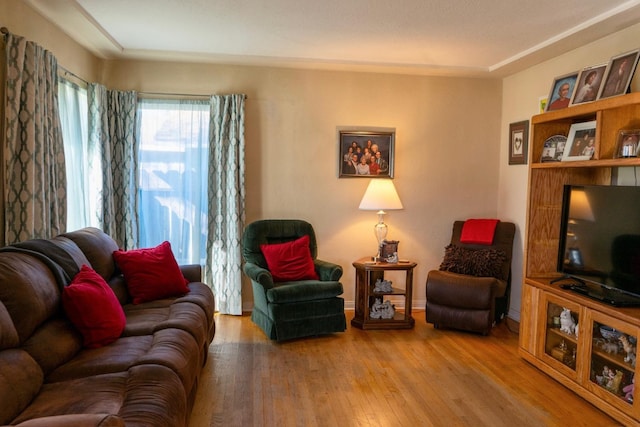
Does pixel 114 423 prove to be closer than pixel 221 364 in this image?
Yes

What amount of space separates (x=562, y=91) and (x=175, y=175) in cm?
352

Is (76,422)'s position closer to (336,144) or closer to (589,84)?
(589,84)

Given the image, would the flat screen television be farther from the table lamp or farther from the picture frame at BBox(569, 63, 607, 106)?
the table lamp

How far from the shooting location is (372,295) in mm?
4430

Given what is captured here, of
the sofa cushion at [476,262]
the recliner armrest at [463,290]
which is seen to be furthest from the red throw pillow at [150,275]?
the sofa cushion at [476,262]

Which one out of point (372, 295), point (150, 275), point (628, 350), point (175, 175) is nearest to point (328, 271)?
point (372, 295)

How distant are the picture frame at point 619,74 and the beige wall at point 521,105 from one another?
1.87 feet

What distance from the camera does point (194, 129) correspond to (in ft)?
15.2

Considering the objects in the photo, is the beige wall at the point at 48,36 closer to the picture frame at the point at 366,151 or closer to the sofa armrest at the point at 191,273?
the sofa armrest at the point at 191,273

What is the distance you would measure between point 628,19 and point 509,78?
5.76ft

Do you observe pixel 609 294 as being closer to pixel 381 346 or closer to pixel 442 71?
pixel 381 346

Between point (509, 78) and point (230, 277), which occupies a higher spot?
point (509, 78)

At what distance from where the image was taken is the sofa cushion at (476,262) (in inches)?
173

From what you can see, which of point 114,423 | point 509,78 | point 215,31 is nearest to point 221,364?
point 114,423
